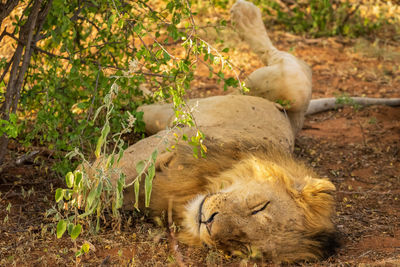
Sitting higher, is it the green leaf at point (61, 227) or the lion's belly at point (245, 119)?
the green leaf at point (61, 227)

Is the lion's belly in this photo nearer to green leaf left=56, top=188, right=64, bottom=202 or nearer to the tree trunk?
the tree trunk

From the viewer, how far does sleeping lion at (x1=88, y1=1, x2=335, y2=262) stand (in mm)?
2762

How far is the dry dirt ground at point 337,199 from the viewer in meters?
2.83

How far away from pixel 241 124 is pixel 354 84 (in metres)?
3.65

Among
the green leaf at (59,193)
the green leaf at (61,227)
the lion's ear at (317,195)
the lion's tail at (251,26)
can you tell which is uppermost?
the lion's tail at (251,26)

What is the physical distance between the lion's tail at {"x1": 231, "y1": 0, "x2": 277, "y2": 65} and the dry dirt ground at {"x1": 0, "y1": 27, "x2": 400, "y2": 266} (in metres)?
0.93

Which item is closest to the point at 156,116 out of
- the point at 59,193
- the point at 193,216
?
the point at 193,216

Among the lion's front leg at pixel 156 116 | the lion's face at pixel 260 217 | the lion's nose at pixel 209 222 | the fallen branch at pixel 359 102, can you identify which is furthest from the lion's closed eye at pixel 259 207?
the fallen branch at pixel 359 102

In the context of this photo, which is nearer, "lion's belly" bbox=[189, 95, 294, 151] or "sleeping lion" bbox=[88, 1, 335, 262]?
"sleeping lion" bbox=[88, 1, 335, 262]

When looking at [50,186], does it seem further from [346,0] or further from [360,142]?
[346,0]

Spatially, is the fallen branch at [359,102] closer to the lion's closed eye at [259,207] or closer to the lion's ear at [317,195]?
the lion's ear at [317,195]

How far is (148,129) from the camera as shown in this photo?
4586 millimetres

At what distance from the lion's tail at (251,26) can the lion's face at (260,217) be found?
8.42ft

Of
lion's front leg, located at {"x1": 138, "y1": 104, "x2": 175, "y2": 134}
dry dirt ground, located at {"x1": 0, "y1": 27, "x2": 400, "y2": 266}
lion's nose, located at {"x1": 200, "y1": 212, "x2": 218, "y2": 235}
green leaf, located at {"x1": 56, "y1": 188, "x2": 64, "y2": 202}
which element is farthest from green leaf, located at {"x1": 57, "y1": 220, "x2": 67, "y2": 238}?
lion's front leg, located at {"x1": 138, "y1": 104, "x2": 175, "y2": 134}
